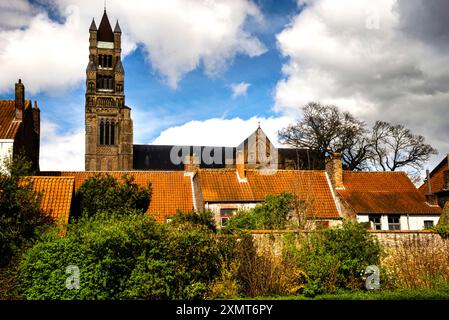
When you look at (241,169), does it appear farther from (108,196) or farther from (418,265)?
(418,265)

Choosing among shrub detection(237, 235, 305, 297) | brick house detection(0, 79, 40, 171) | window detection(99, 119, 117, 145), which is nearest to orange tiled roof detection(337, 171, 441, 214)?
shrub detection(237, 235, 305, 297)

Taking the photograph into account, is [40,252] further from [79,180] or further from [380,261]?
[79,180]

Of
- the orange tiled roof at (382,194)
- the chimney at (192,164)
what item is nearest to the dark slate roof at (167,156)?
the chimney at (192,164)

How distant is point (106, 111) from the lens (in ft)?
→ 226

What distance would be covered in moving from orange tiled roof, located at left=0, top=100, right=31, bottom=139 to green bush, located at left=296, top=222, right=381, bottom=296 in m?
17.7

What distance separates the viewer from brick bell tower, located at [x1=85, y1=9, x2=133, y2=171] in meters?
66.9

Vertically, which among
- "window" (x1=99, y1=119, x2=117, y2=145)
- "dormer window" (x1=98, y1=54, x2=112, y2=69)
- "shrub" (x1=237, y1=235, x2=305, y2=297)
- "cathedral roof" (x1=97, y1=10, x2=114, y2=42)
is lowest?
"shrub" (x1=237, y1=235, x2=305, y2=297)

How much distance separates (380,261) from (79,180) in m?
23.4

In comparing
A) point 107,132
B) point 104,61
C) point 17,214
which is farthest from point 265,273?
point 104,61

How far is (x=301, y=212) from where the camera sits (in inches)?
845

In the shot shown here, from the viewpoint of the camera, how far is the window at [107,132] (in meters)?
67.8

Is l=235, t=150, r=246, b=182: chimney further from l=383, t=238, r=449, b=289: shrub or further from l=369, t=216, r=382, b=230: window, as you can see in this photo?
l=383, t=238, r=449, b=289: shrub
